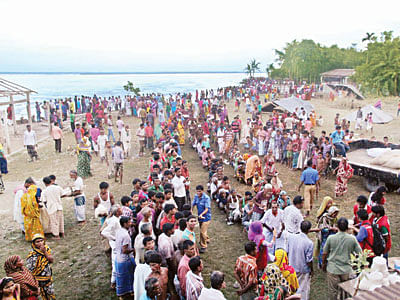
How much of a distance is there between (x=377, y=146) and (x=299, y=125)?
3689 millimetres

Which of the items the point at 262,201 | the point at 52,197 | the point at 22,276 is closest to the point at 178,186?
the point at 262,201

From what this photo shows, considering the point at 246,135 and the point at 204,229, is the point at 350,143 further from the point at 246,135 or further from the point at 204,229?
the point at 204,229

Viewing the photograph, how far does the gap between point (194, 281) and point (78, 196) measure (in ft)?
15.0

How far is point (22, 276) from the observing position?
3.92 meters

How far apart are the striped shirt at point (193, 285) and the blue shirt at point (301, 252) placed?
152 cm

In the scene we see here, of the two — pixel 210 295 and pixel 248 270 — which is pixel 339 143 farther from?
pixel 210 295

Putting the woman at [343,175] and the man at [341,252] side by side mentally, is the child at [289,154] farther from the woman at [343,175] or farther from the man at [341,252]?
the man at [341,252]

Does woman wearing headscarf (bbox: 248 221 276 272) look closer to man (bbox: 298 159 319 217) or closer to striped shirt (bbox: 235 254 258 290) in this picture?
striped shirt (bbox: 235 254 258 290)

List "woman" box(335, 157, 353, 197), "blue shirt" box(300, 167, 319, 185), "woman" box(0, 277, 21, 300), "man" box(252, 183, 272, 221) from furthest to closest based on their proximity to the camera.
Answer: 1. "woman" box(335, 157, 353, 197)
2. "blue shirt" box(300, 167, 319, 185)
3. "man" box(252, 183, 272, 221)
4. "woman" box(0, 277, 21, 300)

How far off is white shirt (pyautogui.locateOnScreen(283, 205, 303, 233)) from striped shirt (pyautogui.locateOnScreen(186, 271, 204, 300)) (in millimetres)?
2115

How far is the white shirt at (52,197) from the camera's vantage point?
664cm

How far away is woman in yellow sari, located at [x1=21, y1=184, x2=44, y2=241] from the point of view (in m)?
6.30

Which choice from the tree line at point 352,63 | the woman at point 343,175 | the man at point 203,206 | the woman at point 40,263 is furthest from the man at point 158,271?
the tree line at point 352,63

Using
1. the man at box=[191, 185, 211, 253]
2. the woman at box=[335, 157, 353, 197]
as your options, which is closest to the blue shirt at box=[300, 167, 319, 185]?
the woman at box=[335, 157, 353, 197]
